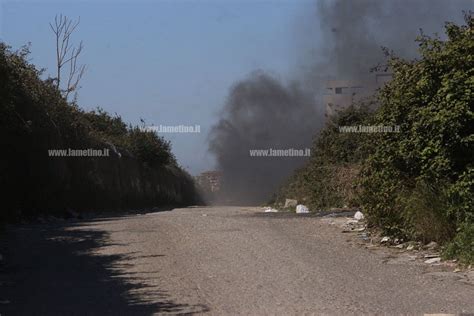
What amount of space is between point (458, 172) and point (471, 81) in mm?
1721

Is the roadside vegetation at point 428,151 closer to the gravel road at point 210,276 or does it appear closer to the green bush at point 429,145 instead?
the green bush at point 429,145

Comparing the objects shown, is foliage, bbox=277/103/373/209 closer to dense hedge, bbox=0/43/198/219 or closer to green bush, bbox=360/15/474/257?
dense hedge, bbox=0/43/198/219

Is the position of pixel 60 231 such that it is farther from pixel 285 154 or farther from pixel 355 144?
pixel 285 154

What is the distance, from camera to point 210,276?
32.7 ft

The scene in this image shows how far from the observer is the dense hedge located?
18500mm

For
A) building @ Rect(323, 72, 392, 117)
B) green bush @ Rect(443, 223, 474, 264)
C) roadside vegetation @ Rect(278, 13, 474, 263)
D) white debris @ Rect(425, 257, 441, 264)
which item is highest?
building @ Rect(323, 72, 392, 117)

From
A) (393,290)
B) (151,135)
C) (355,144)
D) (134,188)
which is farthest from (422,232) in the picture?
(151,135)

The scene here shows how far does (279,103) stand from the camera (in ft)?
163

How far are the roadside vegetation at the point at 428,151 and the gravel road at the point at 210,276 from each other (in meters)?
1.07

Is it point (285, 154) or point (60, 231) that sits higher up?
point (285, 154)

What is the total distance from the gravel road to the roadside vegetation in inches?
42.2

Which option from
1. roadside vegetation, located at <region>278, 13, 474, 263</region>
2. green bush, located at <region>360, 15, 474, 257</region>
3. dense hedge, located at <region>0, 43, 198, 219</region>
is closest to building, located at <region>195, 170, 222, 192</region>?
dense hedge, located at <region>0, 43, 198, 219</region>

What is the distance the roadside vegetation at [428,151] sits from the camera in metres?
11.9

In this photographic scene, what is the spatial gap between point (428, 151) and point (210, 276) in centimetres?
501
